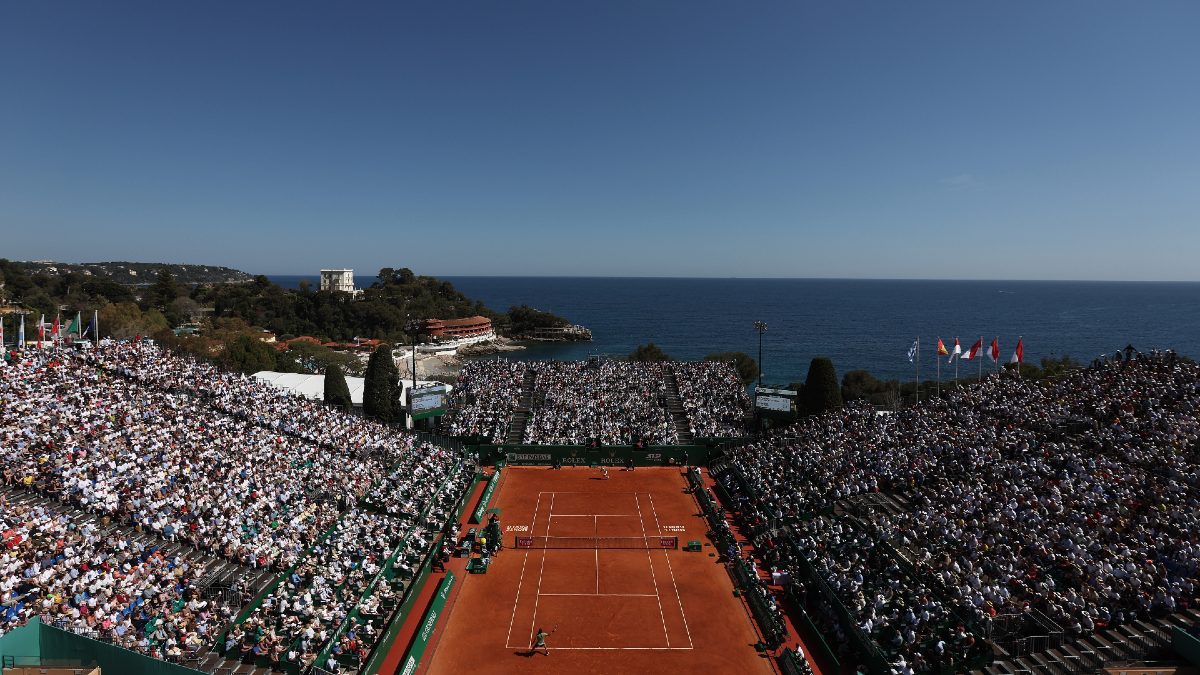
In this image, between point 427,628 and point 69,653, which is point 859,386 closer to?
point 427,628

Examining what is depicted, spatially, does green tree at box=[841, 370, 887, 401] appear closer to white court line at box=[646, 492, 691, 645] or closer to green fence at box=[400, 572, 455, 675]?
white court line at box=[646, 492, 691, 645]

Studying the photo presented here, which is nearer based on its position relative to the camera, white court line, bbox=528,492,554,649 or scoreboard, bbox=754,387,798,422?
Result: white court line, bbox=528,492,554,649

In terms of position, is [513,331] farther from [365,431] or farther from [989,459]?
[989,459]

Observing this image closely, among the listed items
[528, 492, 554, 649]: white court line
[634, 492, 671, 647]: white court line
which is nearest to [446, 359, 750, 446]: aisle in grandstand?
[634, 492, 671, 647]: white court line

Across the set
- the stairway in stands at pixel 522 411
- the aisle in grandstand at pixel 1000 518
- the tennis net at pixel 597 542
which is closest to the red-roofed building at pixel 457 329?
the stairway in stands at pixel 522 411

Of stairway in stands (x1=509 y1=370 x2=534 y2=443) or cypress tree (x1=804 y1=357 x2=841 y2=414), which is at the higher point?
cypress tree (x1=804 y1=357 x2=841 y2=414)

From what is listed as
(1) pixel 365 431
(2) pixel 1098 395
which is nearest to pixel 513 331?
(1) pixel 365 431

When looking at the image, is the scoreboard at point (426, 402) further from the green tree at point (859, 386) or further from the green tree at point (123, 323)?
the green tree at point (859, 386)
